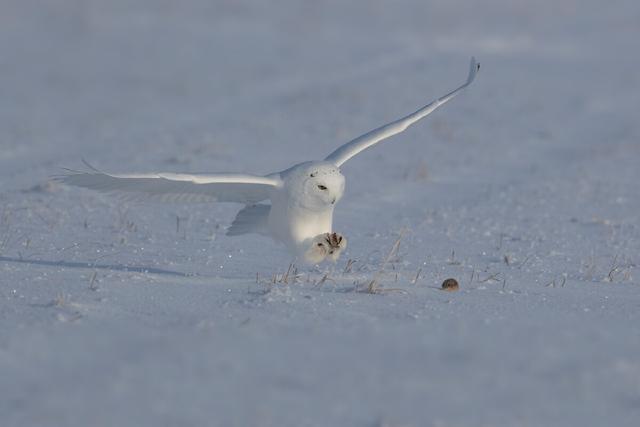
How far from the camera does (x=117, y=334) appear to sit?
3.99m

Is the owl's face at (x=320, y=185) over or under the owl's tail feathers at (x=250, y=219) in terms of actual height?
over

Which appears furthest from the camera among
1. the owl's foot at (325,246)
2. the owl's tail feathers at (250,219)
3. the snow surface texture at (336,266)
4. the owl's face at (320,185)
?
the owl's tail feathers at (250,219)

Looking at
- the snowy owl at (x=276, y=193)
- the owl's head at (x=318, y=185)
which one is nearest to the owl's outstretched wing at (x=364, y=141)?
the snowy owl at (x=276, y=193)

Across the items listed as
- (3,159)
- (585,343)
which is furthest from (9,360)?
(3,159)

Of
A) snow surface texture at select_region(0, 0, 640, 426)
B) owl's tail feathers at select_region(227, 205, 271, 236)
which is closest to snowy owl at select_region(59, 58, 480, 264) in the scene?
owl's tail feathers at select_region(227, 205, 271, 236)

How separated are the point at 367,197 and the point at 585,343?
4.23 metres

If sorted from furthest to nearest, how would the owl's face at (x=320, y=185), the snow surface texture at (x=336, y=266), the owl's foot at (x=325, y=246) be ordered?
the owl's foot at (x=325, y=246), the owl's face at (x=320, y=185), the snow surface texture at (x=336, y=266)

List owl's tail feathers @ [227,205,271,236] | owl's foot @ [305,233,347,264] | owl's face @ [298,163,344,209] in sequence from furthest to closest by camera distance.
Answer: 1. owl's tail feathers @ [227,205,271,236]
2. owl's foot @ [305,233,347,264]
3. owl's face @ [298,163,344,209]

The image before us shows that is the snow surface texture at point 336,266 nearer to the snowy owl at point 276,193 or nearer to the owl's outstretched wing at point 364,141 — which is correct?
the snowy owl at point 276,193

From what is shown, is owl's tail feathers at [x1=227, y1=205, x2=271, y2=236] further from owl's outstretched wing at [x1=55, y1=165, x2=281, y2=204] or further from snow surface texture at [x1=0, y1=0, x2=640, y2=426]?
snow surface texture at [x1=0, y1=0, x2=640, y2=426]

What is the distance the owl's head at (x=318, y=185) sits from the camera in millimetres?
4617

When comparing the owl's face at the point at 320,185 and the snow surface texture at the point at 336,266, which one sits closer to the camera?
the snow surface texture at the point at 336,266

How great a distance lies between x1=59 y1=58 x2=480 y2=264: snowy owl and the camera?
15.2 ft

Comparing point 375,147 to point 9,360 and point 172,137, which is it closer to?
point 172,137
